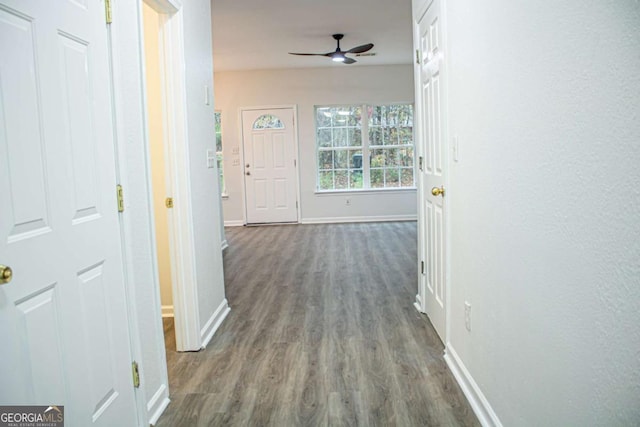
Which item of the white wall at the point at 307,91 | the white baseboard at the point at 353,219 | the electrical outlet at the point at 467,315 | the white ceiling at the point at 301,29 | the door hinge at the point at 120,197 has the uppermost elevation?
the white ceiling at the point at 301,29

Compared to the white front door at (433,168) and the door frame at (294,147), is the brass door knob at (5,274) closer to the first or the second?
the white front door at (433,168)

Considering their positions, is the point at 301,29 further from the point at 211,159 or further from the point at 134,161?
the point at 134,161

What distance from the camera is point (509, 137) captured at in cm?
162

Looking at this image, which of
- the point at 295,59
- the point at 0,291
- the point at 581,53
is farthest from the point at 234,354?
the point at 295,59

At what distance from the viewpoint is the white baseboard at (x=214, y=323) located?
2.98 m

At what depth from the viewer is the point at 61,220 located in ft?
4.76

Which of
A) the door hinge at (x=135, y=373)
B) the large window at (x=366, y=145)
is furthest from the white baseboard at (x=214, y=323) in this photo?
the large window at (x=366, y=145)

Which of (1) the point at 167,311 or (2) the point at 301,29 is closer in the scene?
(1) the point at 167,311

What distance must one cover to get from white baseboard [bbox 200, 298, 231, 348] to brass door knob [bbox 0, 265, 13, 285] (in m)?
1.83

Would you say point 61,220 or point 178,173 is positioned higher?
point 178,173

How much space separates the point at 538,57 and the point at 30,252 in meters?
1.49

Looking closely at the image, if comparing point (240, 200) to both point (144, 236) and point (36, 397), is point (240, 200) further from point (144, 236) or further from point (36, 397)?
point (36, 397)

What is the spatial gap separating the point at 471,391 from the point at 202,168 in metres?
2.07

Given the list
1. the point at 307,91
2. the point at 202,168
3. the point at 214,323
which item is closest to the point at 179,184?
the point at 202,168
